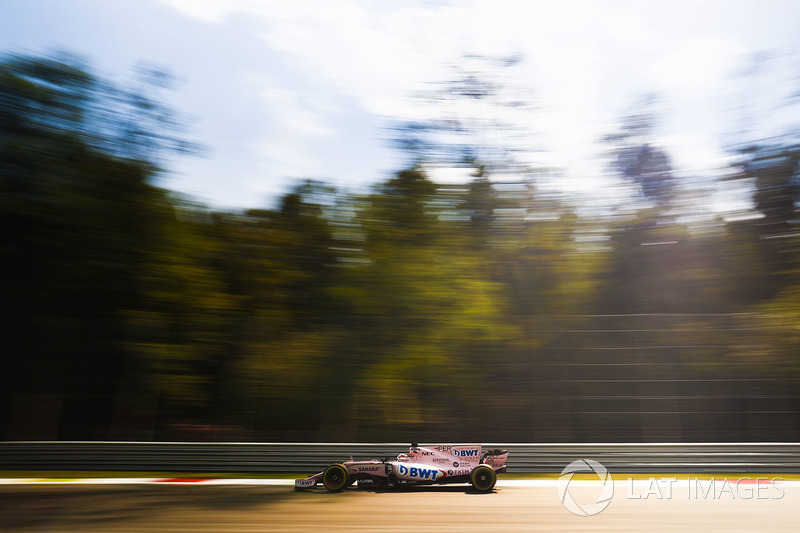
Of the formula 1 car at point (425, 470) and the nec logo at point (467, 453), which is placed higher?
the nec logo at point (467, 453)

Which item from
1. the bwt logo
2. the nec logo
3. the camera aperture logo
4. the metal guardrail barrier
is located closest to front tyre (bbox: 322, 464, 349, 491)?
the bwt logo

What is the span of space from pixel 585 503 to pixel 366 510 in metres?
2.52

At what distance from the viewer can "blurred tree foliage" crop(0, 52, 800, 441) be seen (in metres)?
9.57

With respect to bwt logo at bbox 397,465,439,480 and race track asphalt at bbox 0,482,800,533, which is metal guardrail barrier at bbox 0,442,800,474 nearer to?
race track asphalt at bbox 0,482,800,533

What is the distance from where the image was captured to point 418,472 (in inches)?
286

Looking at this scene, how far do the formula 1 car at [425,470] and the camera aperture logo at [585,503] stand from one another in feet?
3.13

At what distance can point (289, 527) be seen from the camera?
508cm

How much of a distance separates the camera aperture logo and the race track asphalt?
0.37 feet

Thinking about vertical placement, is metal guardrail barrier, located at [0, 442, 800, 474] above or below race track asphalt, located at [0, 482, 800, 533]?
below

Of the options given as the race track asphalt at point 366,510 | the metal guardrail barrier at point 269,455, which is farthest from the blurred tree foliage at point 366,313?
the race track asphalt at point 366,510

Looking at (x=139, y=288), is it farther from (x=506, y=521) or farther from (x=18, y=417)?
(x=506, y=521)

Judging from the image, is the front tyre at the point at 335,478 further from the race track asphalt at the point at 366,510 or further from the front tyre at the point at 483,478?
the front tyre at the point at 483,478

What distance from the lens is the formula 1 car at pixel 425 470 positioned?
725cm

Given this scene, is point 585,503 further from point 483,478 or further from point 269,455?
point 269,455
